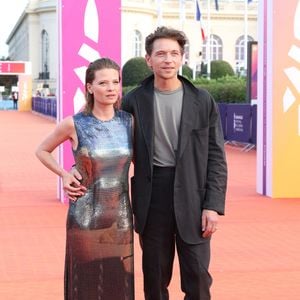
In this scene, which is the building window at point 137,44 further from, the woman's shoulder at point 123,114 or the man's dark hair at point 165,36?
the woman's shoulder at point 123,114

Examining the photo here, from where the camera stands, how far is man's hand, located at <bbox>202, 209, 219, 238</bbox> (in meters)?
4.34

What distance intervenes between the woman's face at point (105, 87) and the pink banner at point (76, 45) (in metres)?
6.98

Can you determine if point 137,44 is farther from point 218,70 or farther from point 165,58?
point 165,58

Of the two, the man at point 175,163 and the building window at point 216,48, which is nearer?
the man at point 175,163

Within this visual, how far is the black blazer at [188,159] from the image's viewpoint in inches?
170

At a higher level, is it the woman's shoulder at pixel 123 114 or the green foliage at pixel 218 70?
the green foliage at pixel 218 70

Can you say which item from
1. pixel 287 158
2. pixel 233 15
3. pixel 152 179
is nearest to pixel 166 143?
pixel 152 179

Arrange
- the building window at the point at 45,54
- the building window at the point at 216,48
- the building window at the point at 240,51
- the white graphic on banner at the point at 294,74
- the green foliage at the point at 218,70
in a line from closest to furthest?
the white graphic on banner at the point at 294,74, the green foliage at the point at 218,70, the building window at the point at 45,54, the building window at the point at 240,51, the building window at the point at 216,48

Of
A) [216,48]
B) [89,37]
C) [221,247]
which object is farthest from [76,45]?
[216,48]

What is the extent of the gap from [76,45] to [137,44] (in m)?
72.7

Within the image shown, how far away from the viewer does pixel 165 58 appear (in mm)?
4305

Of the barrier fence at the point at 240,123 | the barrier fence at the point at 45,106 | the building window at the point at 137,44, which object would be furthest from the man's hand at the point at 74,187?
the building window at the point at 137,44

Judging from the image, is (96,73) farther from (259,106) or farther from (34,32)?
(34,32)

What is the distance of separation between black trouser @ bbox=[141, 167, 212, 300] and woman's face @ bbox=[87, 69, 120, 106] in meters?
0.47
